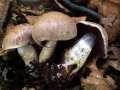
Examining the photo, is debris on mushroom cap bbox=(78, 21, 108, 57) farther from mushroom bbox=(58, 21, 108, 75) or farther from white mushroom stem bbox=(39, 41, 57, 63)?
white mushroom stem bbox=(39, 41, 57, 63)

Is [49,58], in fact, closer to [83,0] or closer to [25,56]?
[25,56]

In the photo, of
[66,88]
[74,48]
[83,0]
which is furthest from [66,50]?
[83,0]

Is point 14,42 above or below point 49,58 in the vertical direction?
above

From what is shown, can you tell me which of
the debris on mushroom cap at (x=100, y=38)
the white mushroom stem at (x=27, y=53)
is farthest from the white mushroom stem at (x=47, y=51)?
the debris on mushroom cap at (x=100, y=38)

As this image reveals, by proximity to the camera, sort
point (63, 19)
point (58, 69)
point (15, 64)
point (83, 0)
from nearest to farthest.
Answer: point (63, 19)
point (58, 69)
point (15, 64)
point (83, 0)

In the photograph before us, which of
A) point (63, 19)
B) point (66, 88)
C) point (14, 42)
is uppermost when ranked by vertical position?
point (63, 19)

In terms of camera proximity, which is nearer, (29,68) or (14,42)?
(14,42)

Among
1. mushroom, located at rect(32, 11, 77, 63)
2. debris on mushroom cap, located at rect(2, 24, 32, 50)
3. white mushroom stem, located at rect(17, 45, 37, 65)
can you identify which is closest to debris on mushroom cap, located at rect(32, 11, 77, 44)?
mushroom, located at rect(32, 11, 77, 63)
